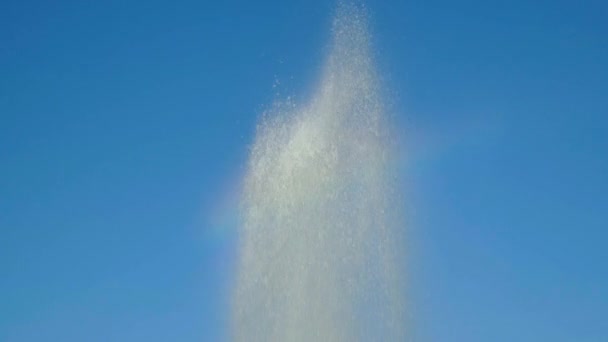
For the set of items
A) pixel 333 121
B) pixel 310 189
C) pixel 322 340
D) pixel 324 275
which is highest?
pixel 333 121

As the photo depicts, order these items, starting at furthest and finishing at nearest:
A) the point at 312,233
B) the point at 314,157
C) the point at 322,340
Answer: the point at 314,157
the point at 312,233
the point at 322,340

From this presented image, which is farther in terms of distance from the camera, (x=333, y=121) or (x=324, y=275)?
(x=333, y=121)

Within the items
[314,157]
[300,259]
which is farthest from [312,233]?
[314,157]

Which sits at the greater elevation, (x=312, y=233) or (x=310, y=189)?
(x=310, y=189)

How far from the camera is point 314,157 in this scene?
43.9m

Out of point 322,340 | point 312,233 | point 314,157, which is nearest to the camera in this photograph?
point 322,340

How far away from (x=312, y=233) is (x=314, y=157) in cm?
436

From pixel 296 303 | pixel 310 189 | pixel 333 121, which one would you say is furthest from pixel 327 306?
pixel 333 121

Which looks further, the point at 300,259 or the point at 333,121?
the point at 333,121

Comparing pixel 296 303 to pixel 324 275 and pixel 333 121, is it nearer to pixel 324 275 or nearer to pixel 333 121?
pixel 324 275

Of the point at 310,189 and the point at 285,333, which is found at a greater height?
the point at 310,189

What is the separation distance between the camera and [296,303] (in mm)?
39406

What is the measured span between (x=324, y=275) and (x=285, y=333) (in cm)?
307

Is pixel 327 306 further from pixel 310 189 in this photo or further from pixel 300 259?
pixel 310 189
